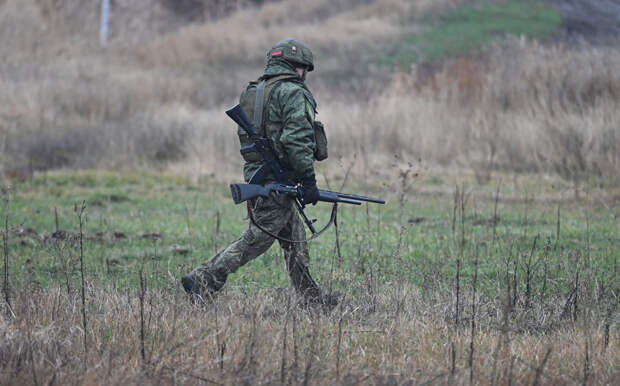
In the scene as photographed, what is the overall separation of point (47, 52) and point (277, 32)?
9.38 metres

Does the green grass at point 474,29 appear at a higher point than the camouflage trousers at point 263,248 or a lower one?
higher

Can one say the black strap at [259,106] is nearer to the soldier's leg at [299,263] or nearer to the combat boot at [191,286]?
the soldier's leg at [299,263]

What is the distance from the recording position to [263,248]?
17.8ft

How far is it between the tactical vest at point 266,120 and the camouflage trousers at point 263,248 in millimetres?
326

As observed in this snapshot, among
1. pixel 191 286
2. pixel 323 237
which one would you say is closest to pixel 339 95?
pixel 323 237

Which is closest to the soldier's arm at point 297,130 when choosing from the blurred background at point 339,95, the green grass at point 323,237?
the green grass at point 323,237

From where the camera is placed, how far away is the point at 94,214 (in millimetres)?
10984

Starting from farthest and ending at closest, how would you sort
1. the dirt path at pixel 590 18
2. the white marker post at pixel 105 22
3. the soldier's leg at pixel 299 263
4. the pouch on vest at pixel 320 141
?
1. the white marker post at pixel 105 22
2. the dirt path at pixel 590 18
3. the soldier's leg at pixel 299 263
4. the pouch on vest at pixel 320 141

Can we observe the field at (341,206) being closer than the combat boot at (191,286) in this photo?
Yes

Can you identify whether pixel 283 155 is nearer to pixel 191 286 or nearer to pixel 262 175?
pixel 262 175

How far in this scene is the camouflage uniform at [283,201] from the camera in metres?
5.05

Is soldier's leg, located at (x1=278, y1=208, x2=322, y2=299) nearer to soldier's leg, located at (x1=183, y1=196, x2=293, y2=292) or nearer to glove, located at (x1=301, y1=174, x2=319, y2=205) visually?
soldier's leg, located at (x1=183, y1=196, x2=293, y2=292)

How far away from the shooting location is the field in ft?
14.5

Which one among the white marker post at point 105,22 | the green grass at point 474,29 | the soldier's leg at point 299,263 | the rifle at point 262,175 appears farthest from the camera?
the white marker post at point 105,22
